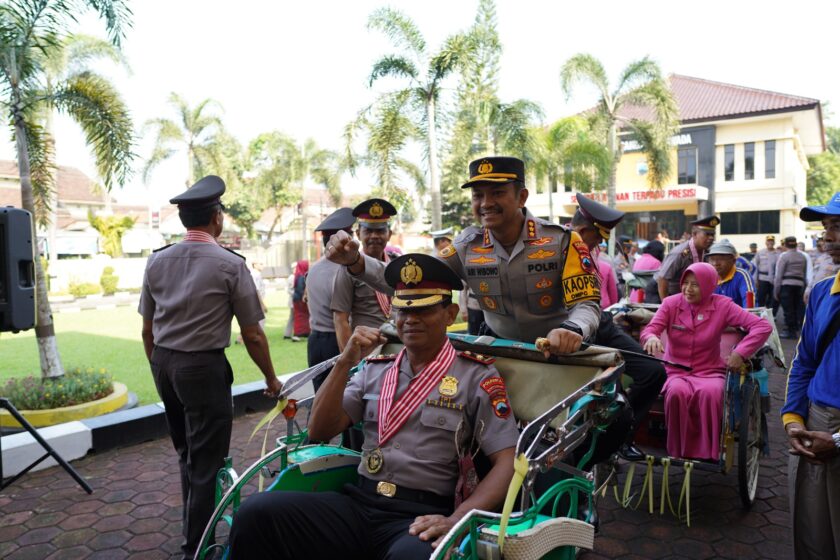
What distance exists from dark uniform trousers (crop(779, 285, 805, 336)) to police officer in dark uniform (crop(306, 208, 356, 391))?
32.2ft

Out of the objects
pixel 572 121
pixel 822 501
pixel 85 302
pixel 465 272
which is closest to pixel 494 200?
pixel 465 272

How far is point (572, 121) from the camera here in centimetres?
1980

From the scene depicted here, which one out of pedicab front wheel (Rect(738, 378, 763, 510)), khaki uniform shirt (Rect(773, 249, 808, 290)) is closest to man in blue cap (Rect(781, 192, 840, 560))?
pedicab front wheel (Rect(738, 378, 763, 510))

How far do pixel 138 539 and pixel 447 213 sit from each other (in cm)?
2862

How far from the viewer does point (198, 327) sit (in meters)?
3.36

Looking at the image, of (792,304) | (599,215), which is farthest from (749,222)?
(599,215)

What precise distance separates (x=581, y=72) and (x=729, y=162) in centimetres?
1776

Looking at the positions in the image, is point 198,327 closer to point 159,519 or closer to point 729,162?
point 159,519

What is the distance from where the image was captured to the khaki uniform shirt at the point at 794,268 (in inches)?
431

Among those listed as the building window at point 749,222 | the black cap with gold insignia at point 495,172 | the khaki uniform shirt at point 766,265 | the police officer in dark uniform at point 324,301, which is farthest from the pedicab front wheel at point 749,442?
the building window at point 749,222

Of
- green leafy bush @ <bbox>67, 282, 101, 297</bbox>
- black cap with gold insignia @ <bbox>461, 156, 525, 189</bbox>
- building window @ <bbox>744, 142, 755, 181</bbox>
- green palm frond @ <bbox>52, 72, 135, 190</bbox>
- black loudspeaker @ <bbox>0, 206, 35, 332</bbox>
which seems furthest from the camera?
building window @ <bbox>744, 142, 755, 181</bbox>

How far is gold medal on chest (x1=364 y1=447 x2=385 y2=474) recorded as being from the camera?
2.55 metres

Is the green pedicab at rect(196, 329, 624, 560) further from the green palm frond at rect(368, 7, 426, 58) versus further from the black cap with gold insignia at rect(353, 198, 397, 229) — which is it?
the green palm frond at rect(368, 7, 426, 58)

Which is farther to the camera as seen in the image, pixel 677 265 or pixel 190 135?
pixel 190 135
